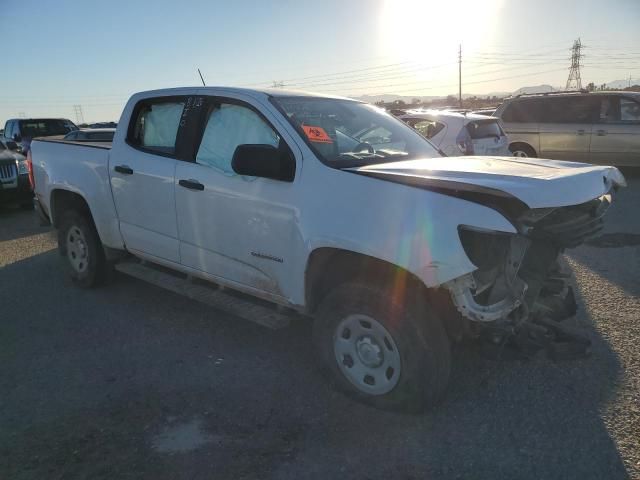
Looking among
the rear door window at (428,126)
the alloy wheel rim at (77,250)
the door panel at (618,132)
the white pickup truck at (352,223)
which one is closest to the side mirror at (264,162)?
the white pickup truck at (352,223)

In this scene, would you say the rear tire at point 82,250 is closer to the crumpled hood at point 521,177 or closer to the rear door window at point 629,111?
the crumpled hood at point 521,177

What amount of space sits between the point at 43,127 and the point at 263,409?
55.1ft

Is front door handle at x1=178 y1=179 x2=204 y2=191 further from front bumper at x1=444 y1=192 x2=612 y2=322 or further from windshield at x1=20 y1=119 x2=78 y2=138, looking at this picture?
windshield at x1=20 y1=119 x2=78 y2=138

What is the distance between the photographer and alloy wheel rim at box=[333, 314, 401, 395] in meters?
3.00

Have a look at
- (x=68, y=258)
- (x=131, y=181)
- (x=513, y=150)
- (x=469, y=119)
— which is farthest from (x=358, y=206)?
(x=513, y=150)

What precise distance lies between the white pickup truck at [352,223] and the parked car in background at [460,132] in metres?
4.87

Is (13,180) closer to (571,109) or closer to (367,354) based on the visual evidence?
(367,354)

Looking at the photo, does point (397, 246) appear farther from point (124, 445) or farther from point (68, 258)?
point (68, 258)

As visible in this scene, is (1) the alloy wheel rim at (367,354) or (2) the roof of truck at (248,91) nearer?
(1) the alloy wheel rim at (367,354)

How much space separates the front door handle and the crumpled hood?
126 cm

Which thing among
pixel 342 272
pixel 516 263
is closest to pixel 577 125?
A: pixel 516 263

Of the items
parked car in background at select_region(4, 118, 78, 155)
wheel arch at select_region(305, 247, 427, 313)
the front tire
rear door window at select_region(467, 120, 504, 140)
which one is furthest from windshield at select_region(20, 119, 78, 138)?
the front tire

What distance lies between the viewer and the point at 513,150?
40.1 ft

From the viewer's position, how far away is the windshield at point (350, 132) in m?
3.46
